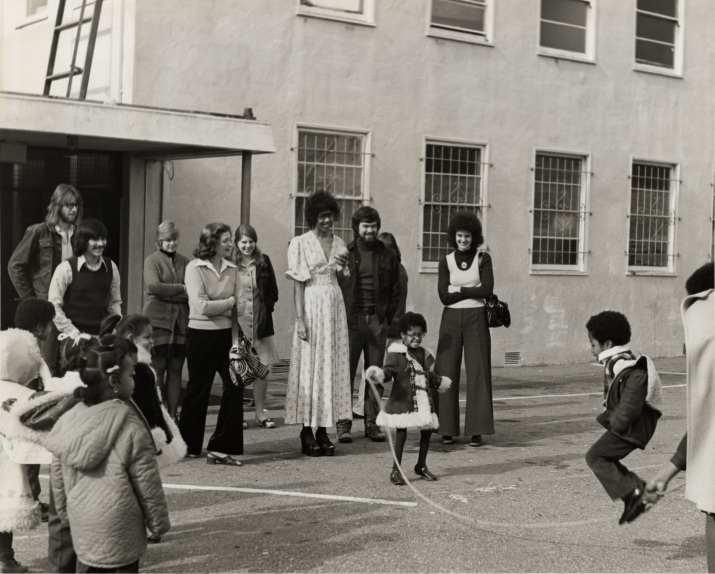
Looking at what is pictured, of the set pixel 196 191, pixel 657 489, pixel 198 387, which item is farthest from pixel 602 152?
pixel 657 489

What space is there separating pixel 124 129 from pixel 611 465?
6.71m

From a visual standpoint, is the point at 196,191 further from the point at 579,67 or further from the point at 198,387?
the point at 579,67

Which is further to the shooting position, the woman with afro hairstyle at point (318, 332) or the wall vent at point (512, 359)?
the wall vent at point (512, 359)

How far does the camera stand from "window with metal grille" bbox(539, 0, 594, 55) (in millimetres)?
17984

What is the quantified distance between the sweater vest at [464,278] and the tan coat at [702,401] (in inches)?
207

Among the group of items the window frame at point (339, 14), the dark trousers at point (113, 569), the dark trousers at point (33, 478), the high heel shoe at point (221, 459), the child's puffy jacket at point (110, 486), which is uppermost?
the window frame at point (339, 14)

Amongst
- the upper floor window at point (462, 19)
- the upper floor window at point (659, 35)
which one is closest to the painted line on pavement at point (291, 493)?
the upper floor window at point (462, 19)

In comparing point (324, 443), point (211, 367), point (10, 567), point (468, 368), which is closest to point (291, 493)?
point (211, 367)

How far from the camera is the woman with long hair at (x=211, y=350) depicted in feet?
28.6

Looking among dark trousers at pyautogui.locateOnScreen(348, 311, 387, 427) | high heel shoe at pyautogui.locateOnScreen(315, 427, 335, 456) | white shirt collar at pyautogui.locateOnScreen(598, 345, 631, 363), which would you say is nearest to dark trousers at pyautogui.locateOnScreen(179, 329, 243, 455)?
high heel shoe at pyautogui.locateOnScreen(315, 427, 335, 456)

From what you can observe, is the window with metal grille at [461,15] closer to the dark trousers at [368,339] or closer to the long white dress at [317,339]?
the dark trousers at [368,339]

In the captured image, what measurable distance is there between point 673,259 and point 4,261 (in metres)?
11.6

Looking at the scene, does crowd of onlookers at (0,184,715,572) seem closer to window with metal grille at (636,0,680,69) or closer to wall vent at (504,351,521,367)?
wall vent at (504,351,521,367)

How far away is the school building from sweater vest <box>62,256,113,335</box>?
3037 millimetres
